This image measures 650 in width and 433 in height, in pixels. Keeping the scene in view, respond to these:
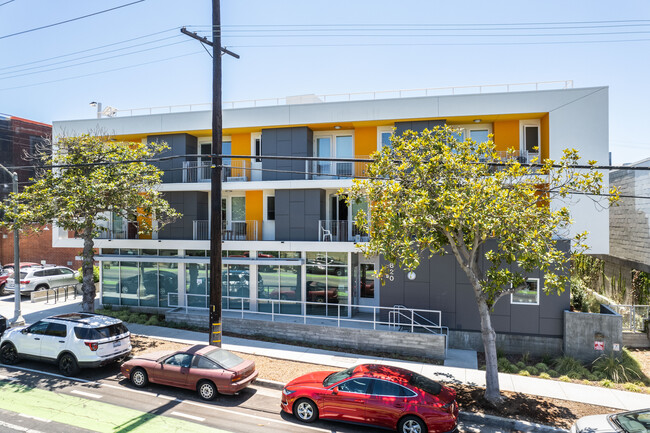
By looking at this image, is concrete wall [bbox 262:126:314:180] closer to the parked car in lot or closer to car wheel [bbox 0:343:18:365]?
car wheel [bbox 0:343:18:365]

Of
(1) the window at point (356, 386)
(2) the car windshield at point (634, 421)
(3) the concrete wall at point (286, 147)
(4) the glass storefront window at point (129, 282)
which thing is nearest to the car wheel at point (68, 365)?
(1) the window at point (356, 386)

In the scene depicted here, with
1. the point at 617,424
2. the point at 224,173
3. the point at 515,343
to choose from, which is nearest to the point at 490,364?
the point at 617,424

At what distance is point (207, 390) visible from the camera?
34.8ft

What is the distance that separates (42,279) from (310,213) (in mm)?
17083

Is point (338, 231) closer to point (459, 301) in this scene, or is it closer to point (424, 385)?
point (459, 301)

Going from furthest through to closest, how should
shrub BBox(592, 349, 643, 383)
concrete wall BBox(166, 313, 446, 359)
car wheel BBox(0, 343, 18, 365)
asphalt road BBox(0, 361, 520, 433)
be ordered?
concrete wall BBox(166, 313, 446, 359)
shrub BBox(592, 349, 643, 383)
car wheel BBox(0, 343, 18, 365)
asphalt road BBox(0, 361, 520, 433)

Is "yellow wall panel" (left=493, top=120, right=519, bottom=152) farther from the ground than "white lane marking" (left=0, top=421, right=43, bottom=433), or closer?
farther from the ground

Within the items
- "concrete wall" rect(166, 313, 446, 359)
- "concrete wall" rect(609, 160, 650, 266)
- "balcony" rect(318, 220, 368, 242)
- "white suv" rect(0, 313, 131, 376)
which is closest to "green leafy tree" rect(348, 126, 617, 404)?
"concrete wall" rect(166, 313, 446, 359)

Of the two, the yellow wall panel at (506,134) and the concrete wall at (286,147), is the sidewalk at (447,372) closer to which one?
the concrete wall at (286,147)

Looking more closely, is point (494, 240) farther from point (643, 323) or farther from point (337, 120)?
point (337, 120)

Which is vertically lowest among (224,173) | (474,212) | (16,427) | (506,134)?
(16,427)

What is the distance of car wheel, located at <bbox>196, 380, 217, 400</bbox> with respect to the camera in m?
10.6

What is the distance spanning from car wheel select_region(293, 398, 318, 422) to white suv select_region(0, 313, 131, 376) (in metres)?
6.19

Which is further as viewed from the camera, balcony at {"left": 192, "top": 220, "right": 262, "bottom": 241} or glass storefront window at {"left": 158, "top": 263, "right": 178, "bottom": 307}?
glass storefront window at {"left": 158, "top": 263, "right": 178, "bottom": 307}
